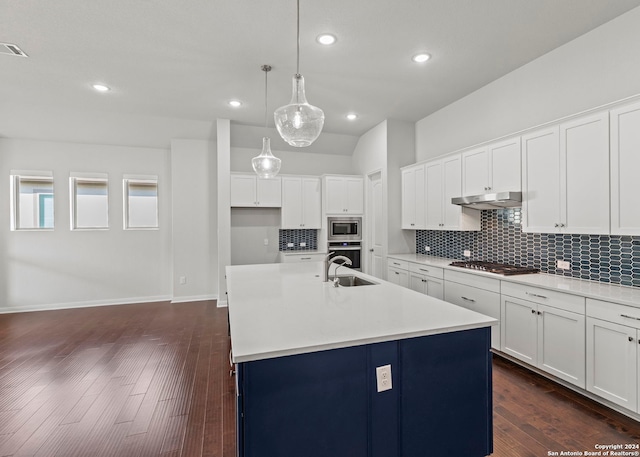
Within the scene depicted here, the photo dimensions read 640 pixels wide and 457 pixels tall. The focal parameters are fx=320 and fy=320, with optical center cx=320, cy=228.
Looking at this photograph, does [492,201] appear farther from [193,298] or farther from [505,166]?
[193,298]

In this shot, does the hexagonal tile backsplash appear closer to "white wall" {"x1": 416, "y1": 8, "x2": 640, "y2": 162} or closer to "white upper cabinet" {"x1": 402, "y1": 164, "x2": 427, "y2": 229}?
"white upper cabinet" {"x1": 402, "y1": 164, "x2": 427, "y2": 229}

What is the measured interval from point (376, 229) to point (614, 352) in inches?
143

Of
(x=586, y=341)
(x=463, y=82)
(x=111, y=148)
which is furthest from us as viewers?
(x=111, y=148)

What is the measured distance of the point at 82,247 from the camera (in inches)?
221

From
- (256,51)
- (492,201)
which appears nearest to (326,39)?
(256,51)

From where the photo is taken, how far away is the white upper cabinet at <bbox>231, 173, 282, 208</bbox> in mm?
5472

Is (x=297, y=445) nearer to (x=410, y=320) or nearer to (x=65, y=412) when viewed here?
(x=410, y=320)

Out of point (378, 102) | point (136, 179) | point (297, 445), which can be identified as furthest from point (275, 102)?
point (297, 445)

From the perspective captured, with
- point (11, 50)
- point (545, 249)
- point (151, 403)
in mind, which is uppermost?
point (11, 50)

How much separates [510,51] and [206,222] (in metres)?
5.09

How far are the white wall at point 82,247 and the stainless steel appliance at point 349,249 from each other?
121 inches

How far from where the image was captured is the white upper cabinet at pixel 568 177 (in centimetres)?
248

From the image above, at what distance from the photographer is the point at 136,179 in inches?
232

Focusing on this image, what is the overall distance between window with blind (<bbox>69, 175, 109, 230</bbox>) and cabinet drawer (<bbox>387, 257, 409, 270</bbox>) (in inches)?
197
